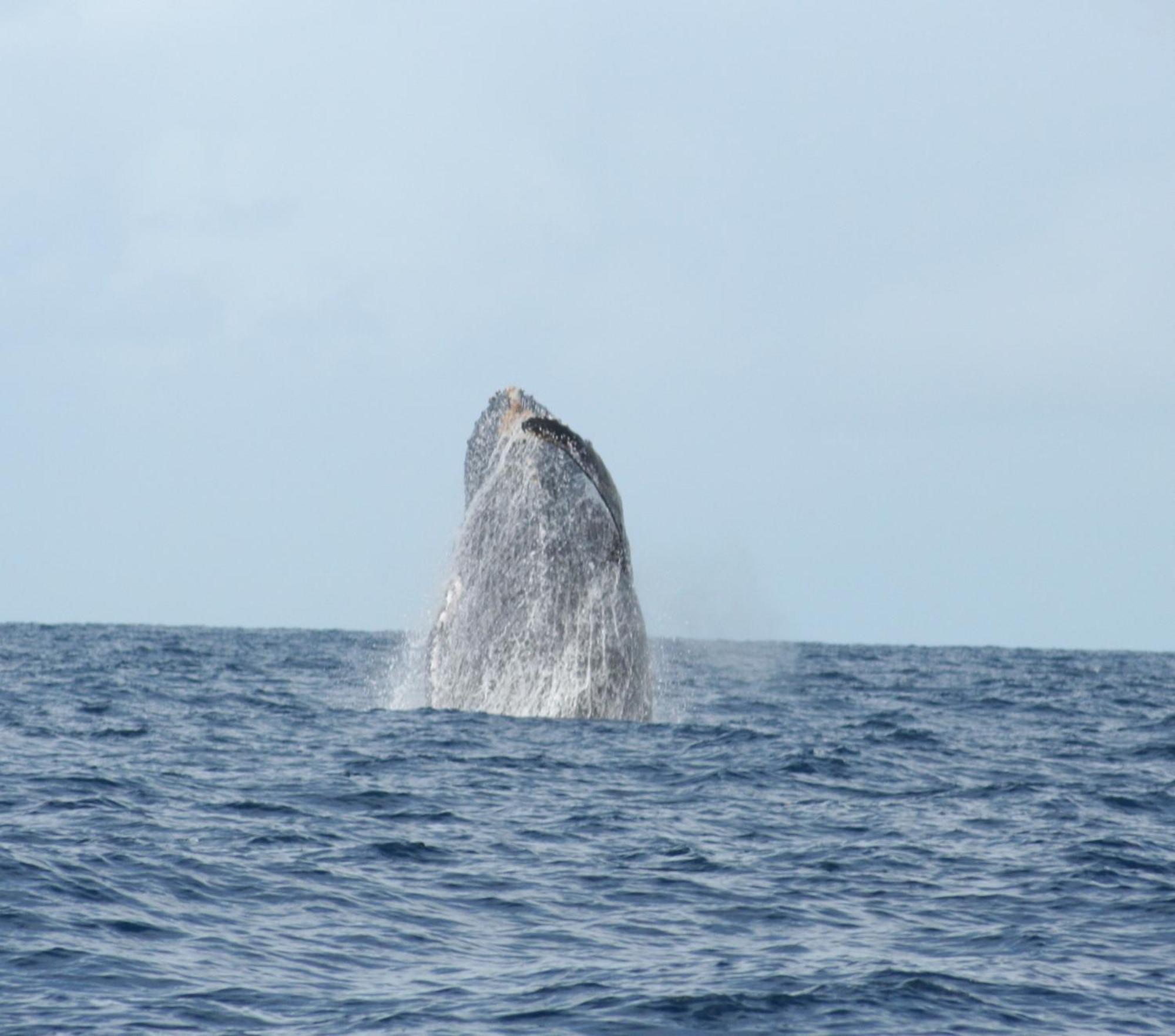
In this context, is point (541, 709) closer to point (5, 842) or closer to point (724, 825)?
point (724, 825)

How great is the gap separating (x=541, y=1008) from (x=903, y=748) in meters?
12.1

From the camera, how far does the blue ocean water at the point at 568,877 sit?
880cm

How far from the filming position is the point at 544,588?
1756 centimetres

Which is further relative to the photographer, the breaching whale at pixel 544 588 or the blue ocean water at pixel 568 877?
the breaching whale at pixel 544 588

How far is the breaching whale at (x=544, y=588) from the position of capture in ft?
57.6

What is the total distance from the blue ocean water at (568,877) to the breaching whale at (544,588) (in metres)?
0.50

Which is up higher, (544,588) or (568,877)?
(544,588)

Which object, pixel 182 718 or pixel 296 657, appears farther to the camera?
pixel 296 657

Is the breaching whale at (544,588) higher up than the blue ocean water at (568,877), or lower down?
higher up

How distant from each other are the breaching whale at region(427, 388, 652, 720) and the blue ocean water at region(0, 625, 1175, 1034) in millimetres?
500

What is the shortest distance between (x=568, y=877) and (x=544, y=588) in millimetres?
6307

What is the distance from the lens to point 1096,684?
42.0 metres

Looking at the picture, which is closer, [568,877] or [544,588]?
[568,877]

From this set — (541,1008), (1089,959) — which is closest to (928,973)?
(1089,959)
